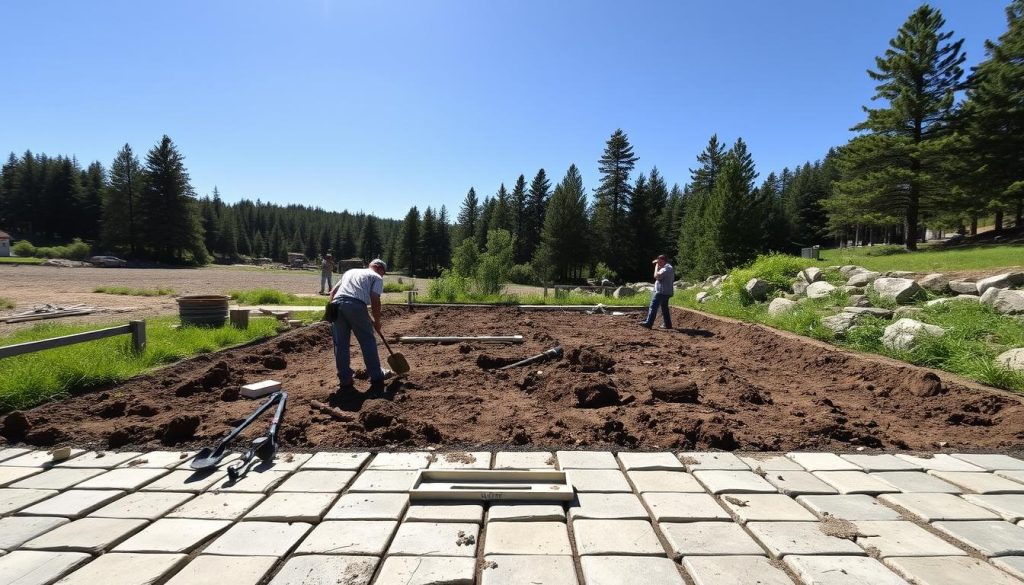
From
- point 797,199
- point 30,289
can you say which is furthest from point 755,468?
point 797,199

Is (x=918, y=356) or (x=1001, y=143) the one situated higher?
(x=1001, y=143)

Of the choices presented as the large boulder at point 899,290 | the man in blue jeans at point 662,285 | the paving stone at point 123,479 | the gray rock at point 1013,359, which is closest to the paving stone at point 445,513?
the paving stone at point 123,479

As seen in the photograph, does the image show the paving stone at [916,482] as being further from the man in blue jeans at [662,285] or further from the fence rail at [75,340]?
the fence rail at [75,340]

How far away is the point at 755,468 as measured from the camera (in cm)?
319

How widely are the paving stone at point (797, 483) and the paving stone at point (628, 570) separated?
121 cm

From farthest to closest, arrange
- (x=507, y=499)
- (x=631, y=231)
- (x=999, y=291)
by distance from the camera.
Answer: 1. (x=631, y=231)
2. (x=999, y=291)
3. (x=507, y=499)

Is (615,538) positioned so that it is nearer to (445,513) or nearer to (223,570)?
(445,513)

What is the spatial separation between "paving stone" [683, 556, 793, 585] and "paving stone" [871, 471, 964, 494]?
1459mm

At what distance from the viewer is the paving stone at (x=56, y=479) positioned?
2.86 m

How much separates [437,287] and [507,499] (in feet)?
48.2

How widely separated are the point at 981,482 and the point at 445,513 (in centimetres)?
337

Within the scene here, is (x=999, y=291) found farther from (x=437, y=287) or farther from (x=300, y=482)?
(x=437, y=287)

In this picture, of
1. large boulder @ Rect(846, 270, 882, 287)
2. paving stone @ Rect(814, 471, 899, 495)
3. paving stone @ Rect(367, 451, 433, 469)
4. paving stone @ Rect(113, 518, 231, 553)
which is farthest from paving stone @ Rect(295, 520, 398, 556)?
large boulder @ Rect(846, 270, 882, 287)

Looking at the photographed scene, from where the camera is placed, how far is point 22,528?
7.86 ft
